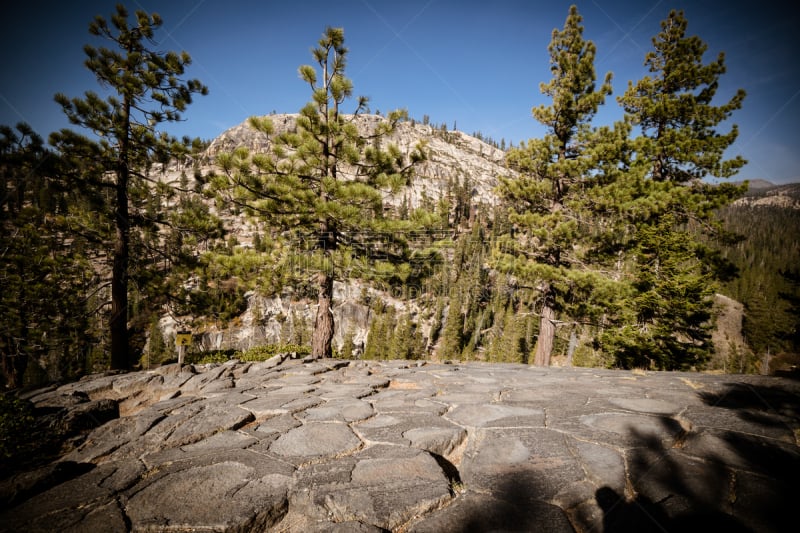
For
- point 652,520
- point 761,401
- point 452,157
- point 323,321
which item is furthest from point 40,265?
point 452,157

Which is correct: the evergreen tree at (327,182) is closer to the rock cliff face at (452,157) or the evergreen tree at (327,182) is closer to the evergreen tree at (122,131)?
the evergreen tree at (122,131)

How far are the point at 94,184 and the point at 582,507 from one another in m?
12.3

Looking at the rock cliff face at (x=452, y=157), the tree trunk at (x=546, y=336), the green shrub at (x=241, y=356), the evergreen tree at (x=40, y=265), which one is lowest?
the green shrub at (x=241, y=356)

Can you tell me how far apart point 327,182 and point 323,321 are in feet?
12.6

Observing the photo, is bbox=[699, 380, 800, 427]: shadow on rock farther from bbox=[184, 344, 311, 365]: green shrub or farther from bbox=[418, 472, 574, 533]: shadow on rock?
bbox=[184, 344, 311, 365]: green shrub

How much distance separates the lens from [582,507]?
1680 mm

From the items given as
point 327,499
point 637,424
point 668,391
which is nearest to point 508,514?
point 327,499

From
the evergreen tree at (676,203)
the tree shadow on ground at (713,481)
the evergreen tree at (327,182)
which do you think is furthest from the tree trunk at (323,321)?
the evergreen tree at (676,203)

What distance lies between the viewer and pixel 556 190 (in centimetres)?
1100

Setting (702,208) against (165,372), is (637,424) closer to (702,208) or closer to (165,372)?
(165,372)

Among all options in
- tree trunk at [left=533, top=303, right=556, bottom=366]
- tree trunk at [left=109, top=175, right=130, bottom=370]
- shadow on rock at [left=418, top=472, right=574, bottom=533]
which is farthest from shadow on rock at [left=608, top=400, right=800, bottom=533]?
tree trunk at [left=109, top=175, right=130, bottom=370]

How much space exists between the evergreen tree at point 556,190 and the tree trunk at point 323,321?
600 centimetres

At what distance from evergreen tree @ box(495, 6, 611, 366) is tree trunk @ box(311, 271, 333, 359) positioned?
600 cm

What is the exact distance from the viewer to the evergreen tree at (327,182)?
7.02m
